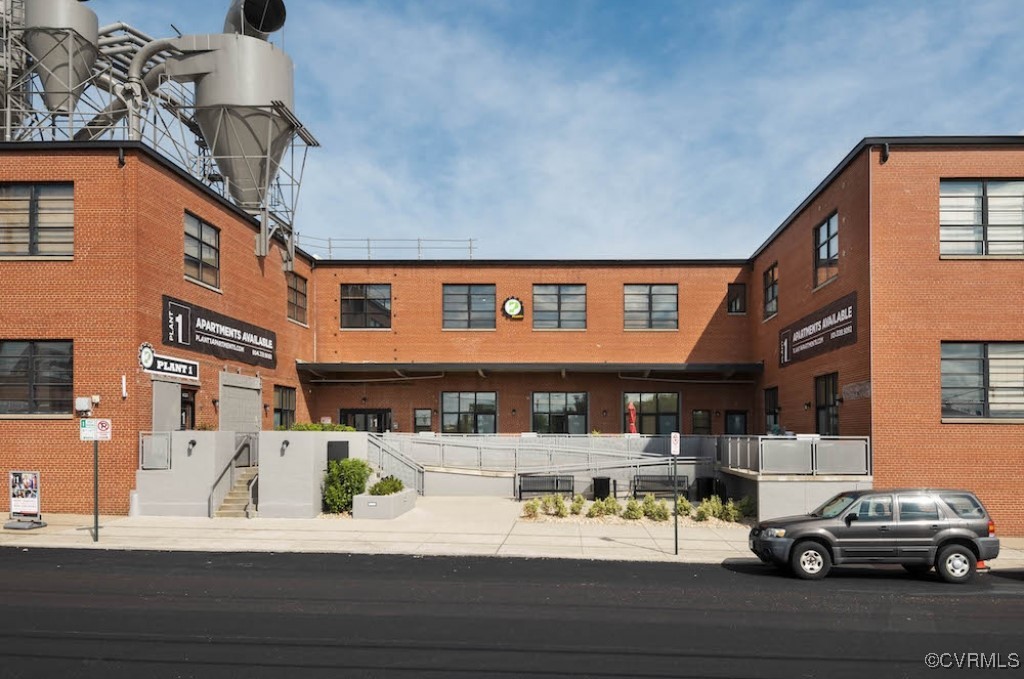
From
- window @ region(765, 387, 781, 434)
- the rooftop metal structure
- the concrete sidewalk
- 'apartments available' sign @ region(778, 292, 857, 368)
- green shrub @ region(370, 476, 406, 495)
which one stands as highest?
the rooftop metal structure

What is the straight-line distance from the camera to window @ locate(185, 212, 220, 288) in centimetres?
2578

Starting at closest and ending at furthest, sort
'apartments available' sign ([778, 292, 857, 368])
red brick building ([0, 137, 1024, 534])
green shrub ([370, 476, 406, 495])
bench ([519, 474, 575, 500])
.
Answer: red brick building ([0, 137, 1024, 534]) < 'apartments available' sign ([778, 292, 857, 368]) < green shrub ([370, 476, 406, 495]) < bench ([519, 474, 575, 500])

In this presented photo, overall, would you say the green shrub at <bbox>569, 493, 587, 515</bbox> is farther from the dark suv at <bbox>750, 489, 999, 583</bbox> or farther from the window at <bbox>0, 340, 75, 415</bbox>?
the window at <bbox>0, 340, 75, 415</bbox>

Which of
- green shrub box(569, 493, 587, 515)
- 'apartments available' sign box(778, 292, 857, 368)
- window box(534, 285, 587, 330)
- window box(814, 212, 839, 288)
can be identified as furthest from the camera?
window box(534, 285, 587, 330)

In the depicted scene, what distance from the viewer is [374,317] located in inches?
1515

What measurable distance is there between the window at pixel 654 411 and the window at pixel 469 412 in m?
6.14

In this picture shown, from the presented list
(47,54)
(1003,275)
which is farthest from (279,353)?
(1003,275)

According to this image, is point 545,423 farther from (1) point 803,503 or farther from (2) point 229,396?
(1) point 803,503

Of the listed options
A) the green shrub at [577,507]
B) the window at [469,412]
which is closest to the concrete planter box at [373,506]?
the green shrub at [577,507]

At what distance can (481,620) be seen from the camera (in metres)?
11.5

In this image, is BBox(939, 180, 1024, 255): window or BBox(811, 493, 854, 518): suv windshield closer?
BBox(811, 493, 854, 518): suv windshield

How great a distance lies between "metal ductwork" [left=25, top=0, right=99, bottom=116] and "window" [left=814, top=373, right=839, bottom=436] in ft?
96.1

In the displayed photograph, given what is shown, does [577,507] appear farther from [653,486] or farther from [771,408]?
[771,408]

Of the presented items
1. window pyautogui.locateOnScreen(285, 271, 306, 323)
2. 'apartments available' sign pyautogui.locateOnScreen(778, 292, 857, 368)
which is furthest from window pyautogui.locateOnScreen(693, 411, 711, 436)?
window pyautogui.locateOnScreen(285, 271, 306, 323)
